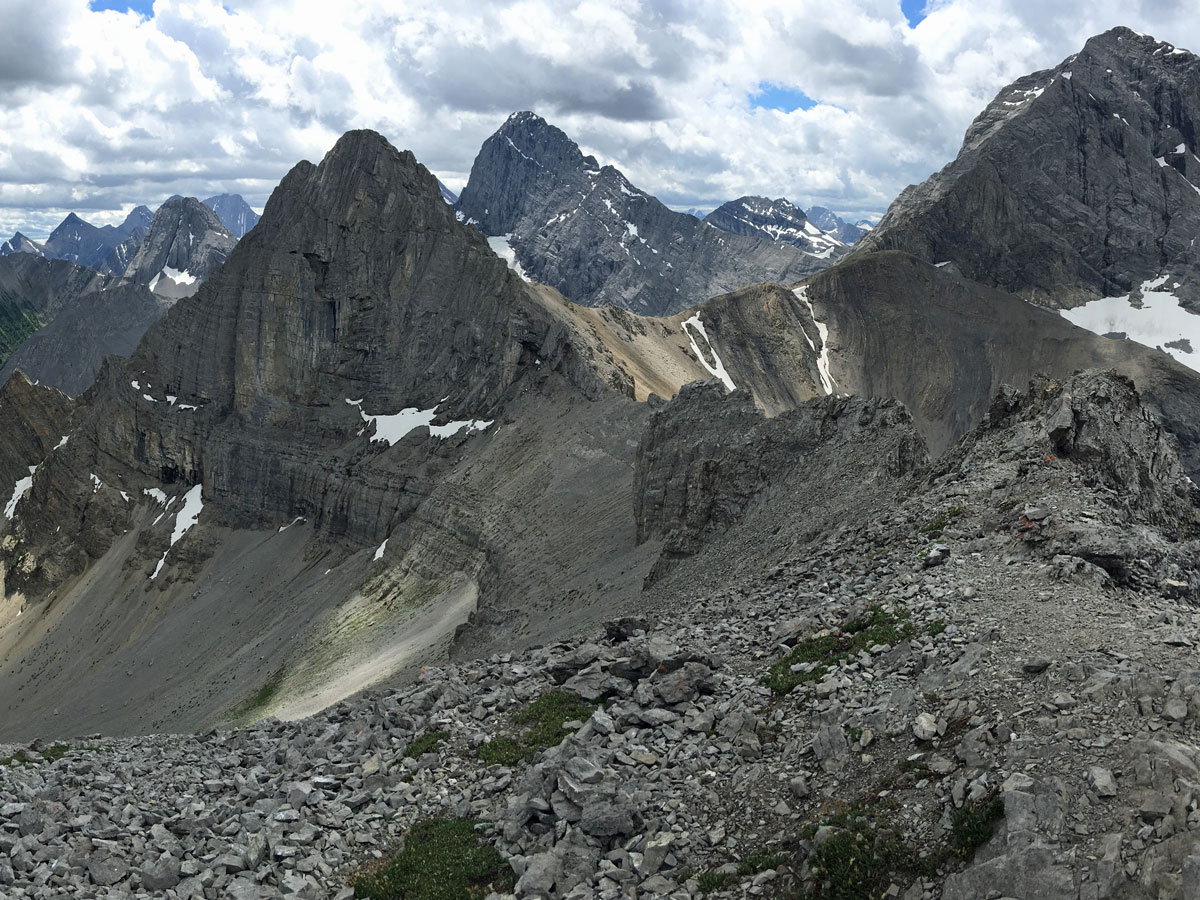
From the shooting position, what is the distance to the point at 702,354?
151750 mm

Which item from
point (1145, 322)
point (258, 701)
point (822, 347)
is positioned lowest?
point (258, 701)

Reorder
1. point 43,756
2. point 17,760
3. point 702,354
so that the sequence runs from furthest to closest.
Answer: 1. point 702,354
2. point 43,756
3. point 17,760

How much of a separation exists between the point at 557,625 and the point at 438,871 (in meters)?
36.6

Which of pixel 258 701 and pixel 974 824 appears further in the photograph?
pixel 258 701

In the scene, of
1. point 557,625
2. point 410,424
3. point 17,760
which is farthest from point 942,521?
point 410,424

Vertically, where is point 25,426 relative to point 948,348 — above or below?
above

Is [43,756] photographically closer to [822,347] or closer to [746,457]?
[746,457]

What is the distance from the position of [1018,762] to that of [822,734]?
3856mm

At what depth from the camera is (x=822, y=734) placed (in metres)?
18.0

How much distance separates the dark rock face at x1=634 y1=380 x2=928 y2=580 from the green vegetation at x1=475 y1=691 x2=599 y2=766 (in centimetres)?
2284

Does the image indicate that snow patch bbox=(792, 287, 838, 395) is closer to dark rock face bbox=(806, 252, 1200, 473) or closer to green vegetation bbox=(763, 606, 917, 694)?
dark rock face bbox=(806, 252, 1200, 473)

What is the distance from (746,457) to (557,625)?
1434cm

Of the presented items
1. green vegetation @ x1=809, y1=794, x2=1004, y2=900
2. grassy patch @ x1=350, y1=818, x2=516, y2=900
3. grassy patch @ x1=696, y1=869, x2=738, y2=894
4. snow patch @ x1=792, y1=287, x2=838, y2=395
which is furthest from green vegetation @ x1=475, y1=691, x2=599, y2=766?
snow patch @ x1=792, y1=287, x2=838, y2=395

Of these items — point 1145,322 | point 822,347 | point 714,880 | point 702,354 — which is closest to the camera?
point 714,880
